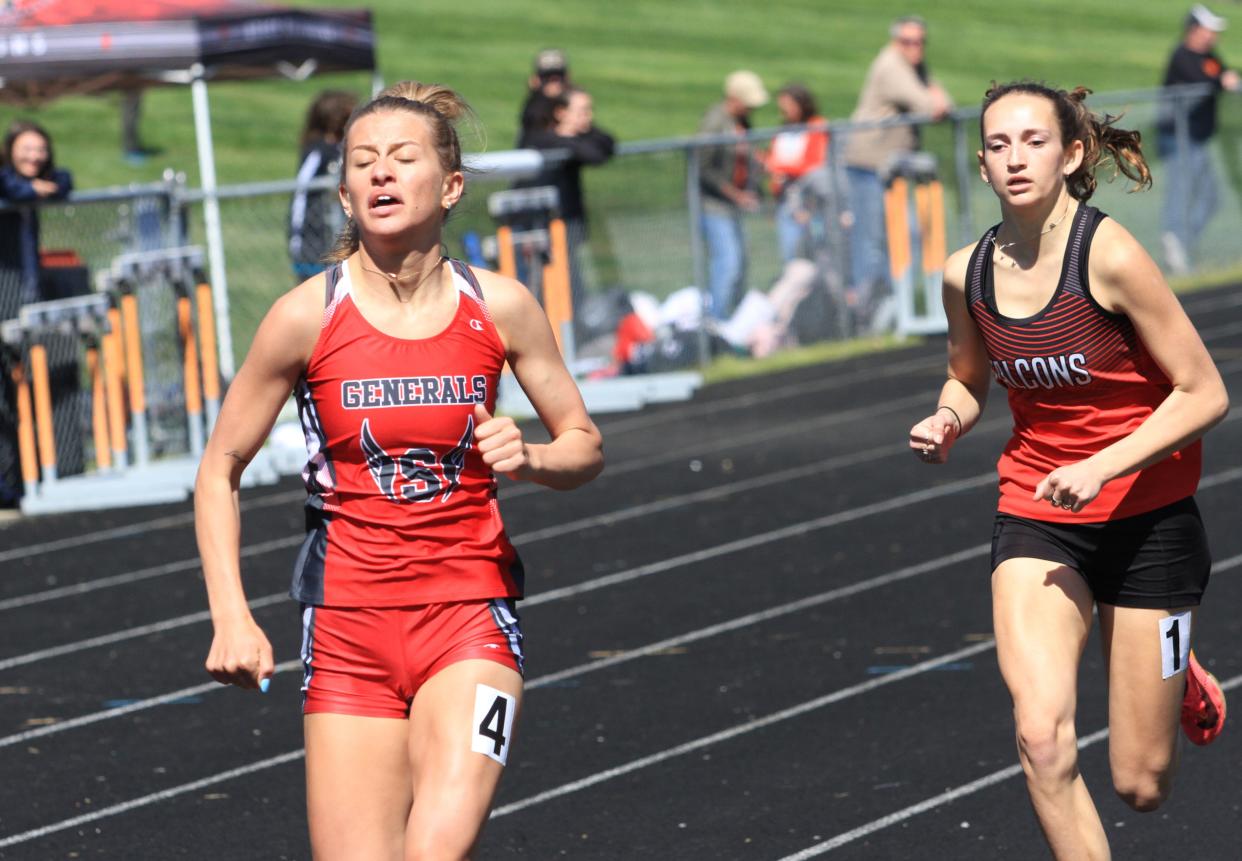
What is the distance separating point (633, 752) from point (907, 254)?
31.8 feet

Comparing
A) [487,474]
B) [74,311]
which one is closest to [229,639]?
[487,474]

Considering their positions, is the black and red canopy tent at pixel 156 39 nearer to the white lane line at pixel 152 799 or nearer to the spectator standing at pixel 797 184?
the spectator standing at pixel 797 184

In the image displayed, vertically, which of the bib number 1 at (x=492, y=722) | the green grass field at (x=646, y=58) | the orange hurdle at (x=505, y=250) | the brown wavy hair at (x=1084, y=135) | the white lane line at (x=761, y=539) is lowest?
the green grass field at (x=646, y=58)

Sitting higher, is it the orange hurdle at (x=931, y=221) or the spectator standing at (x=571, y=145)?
the spectator standing at (x=571, y=145)

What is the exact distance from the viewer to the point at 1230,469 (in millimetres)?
Result: 10711

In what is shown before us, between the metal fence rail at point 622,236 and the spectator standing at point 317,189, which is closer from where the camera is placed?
the spectator standing at point 317,189

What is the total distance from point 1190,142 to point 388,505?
15.4 metres

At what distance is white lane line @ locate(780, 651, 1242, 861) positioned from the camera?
5.44 meters

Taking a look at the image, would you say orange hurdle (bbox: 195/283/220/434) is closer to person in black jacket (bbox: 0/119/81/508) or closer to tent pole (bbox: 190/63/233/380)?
tent pole (bbox: 190/63/233/380)

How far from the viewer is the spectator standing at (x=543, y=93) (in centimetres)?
1384

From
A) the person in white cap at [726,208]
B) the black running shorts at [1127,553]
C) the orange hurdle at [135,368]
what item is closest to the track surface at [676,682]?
the orange hurdle at [135,368]

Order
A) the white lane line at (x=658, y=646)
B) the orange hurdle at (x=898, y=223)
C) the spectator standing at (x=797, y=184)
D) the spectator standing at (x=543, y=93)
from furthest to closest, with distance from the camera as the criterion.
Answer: the orange hurdle at (x=898, y=223), the spectator standing at (x=797, y=184), the spectator standing at (x=543, y=93), the white lane line at (x=658, y=646)

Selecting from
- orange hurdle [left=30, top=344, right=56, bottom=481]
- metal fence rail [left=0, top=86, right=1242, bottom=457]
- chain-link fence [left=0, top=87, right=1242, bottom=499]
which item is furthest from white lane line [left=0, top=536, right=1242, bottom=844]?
metal fence rail [left=0, top=86, right=1242, bottom=457]

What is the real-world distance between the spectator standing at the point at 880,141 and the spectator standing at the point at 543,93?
2.38 m
